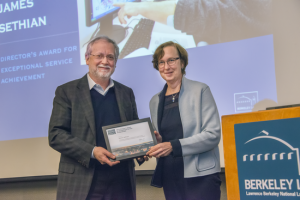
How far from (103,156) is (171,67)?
0.79m

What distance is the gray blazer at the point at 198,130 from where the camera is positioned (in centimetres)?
188

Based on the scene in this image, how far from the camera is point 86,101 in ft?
6.84

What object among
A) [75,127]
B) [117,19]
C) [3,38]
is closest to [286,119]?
[75,127]

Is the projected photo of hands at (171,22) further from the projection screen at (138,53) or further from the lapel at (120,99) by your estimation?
the lapel at (120,99)

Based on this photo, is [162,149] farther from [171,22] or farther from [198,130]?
[171,22]

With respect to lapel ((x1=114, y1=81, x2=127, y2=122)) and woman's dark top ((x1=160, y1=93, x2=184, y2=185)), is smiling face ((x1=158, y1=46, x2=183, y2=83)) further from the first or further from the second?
lapel ((x1=114, y1=81, x2=127, y2=122))

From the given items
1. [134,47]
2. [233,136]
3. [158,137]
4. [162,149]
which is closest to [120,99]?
[158,137]

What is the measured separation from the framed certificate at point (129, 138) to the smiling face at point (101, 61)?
446 millimetres

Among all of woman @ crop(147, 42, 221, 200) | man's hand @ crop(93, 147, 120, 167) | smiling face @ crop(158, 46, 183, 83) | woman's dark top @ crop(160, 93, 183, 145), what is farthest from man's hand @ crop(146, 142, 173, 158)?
smiling face @ crop(158, 46, 183, 83)

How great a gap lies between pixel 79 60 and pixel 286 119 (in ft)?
9.21

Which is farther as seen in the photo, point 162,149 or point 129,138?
point 129,138

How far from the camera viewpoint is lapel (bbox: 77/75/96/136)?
6.64 feet

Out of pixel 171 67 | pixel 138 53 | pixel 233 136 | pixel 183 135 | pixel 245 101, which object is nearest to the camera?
pixel 233 136

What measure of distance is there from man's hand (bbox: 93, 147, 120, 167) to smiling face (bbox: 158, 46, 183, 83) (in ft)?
2.24
